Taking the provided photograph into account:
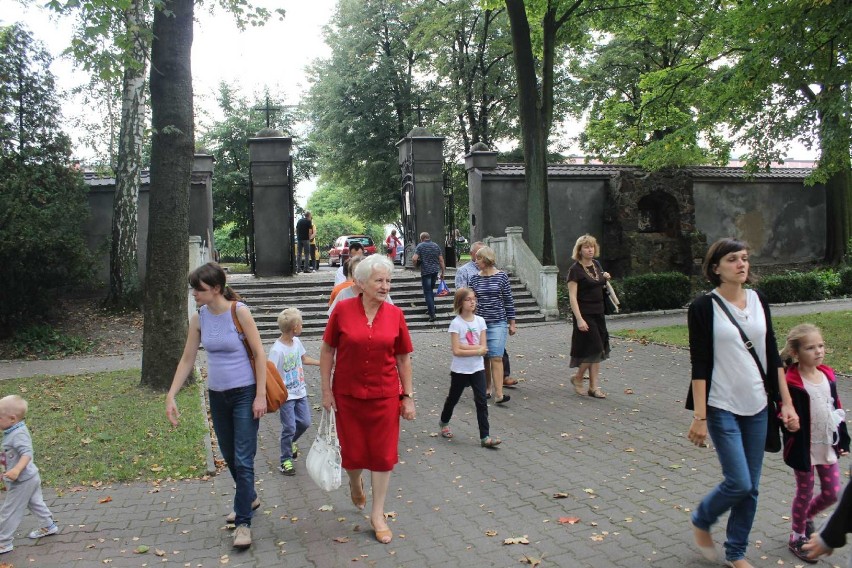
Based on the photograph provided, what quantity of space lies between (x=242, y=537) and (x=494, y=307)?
453 centimetres

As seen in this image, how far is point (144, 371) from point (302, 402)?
3.95m

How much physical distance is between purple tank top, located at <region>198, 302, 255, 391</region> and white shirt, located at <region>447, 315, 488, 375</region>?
2.70 meters

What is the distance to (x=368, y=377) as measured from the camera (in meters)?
4.72

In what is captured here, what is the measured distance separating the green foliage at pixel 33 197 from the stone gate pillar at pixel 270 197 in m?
4.30

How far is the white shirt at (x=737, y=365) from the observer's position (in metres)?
3.98

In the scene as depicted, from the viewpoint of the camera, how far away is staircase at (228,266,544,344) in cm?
1600

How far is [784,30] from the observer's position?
1262 centimetres

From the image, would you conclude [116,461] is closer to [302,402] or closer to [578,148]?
[302,402]

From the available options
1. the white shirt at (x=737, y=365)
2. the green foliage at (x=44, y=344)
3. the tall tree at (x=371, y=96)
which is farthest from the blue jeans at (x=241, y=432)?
the tall tree at (x=371, y=96)

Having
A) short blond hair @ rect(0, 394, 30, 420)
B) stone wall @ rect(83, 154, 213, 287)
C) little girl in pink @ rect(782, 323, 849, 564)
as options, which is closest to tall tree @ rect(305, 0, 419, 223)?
stone wall @ rect(83, 154, 213, 287)

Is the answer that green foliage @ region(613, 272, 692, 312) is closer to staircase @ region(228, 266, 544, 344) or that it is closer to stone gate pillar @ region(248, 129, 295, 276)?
staircase @ region(228, 266, 544, 344)

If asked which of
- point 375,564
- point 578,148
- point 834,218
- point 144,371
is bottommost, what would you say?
point 375,564

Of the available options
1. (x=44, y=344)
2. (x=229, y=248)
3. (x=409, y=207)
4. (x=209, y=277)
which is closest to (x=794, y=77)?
(x=409, y=207)

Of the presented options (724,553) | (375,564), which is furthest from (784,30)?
(375,564)
